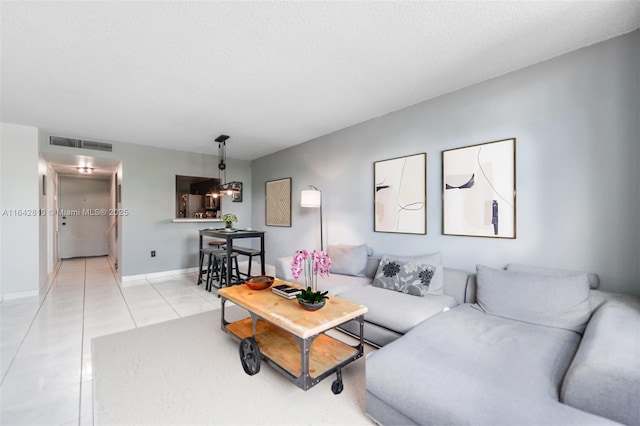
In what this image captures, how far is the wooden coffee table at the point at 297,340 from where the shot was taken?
5.73 ft

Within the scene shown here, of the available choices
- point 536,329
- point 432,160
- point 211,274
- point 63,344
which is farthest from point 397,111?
point 63,344

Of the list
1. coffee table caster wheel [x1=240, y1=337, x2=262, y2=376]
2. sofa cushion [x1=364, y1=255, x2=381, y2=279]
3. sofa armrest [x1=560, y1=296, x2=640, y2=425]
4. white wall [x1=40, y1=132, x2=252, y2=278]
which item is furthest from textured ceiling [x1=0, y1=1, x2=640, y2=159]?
coffee table caster wheel [x1=240, y1=337, x2=262, y2=376]

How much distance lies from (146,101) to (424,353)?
11.7ft

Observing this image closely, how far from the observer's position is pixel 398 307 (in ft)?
7.55

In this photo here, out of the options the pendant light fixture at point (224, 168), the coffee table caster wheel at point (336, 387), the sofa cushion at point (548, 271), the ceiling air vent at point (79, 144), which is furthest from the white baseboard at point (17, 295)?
the sofa cushion at point (548, 271)

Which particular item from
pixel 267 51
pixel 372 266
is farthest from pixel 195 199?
pixel 267 51

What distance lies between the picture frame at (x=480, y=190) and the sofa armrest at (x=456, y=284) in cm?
40

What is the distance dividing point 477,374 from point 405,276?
4.32ft

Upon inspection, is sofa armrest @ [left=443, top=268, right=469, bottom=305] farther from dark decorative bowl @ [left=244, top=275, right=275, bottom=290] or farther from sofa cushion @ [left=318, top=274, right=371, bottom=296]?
dark decorative bowl @ [left=244, top=275, right=275, bottom=290]

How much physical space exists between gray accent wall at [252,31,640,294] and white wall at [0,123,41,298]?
5075mm

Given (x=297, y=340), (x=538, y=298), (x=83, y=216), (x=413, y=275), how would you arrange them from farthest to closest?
(x=83, y=216) → (x=413, y=275) → (x=538, y=298) → (x=297, y=340)

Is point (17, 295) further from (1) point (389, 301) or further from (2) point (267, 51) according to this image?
(1) point (389, 301)

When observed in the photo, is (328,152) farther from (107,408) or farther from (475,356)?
(107,408)

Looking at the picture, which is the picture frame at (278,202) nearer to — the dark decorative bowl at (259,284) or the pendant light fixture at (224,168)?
the pendant light fixture at (224,168)
